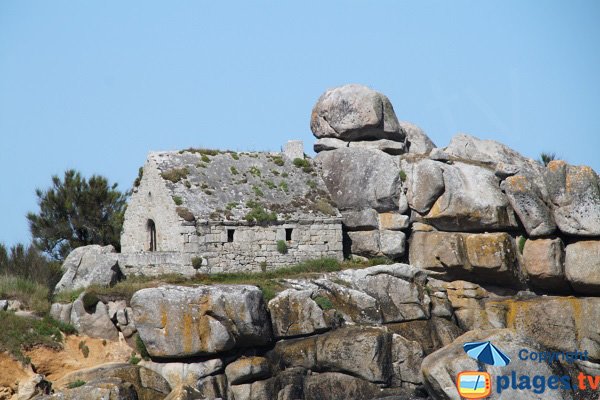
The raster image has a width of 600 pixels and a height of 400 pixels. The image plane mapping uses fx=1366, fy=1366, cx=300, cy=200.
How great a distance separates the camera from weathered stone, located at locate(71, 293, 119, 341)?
46844mm

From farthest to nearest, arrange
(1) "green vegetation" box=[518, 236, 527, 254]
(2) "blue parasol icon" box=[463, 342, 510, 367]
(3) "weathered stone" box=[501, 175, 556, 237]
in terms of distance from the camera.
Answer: (1) "green vegetation" box=[518, 236, 527, 254]
(3) "weathered stone" box=[501, 175, 556, 237]
(2) "blue parasol icon" box=[463, 342, 510, 367]

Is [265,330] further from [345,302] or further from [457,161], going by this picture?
[457,161]

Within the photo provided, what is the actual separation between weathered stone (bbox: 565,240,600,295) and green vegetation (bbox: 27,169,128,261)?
1811 centimetres

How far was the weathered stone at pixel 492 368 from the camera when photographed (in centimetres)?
4056

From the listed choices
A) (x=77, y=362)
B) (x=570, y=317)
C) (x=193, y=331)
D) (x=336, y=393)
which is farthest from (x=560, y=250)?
(x=77, y=362)

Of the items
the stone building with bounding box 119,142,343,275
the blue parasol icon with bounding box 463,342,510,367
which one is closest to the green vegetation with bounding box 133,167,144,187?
the stone building with bounding box 119,142,343,275

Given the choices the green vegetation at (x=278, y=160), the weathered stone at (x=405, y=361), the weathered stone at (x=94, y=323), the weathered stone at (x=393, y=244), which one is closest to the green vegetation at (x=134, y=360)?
the weathered stone at (x=94, y=323)

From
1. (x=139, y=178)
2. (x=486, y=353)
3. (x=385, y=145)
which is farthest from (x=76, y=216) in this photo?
(x=486, y=353)

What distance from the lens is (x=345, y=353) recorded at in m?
45.7

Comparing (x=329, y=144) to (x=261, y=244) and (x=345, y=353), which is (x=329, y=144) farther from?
(x=345, y=353)

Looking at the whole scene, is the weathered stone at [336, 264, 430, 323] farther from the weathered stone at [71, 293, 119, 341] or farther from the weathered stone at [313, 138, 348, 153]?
the weathered stone at [71, 293, 119, 341]

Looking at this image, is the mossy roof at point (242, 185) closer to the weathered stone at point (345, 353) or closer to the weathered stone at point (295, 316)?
the weathered stone at point (295, 316)

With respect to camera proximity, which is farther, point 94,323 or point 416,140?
point 416,140

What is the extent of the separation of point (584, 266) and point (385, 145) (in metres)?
9.87
